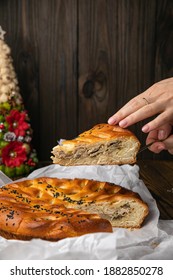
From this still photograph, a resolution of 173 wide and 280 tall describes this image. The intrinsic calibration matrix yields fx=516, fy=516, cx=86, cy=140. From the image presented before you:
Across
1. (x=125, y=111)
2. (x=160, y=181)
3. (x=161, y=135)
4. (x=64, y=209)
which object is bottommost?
(x=160, y=181)

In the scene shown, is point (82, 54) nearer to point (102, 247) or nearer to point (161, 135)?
point (161, 135)

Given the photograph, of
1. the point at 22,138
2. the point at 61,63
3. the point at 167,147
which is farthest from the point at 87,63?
the point at 167,147

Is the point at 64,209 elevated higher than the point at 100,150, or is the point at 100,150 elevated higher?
the point at 100,150

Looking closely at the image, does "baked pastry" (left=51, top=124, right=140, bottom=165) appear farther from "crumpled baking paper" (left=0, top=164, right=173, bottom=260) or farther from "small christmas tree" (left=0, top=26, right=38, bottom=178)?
"small christmas tree" (left=0, top=26, right=38, bottom=178)

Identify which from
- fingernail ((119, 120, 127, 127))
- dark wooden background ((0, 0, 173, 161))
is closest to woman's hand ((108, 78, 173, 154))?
fingernail ((119, 120, 127, 127))

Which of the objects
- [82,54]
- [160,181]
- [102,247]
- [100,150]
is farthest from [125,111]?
[82,54]
